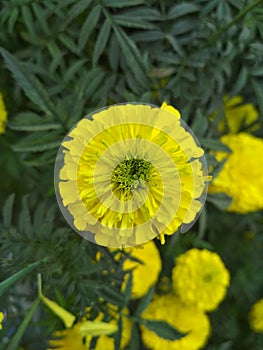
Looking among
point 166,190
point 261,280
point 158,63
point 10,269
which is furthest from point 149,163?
point 261,280

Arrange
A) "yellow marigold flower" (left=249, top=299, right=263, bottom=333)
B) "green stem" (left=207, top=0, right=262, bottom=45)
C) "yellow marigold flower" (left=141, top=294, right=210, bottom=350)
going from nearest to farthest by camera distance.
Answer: "green stem" (left=207, top=0, right=262, bottom=45), "yellow marigold flower" (left=141, top=294, right=210, bottom=350), "yellow marigold flower" (left=249, top=299, right=263, bottom=333)

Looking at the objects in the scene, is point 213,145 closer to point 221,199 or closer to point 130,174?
point 221,199

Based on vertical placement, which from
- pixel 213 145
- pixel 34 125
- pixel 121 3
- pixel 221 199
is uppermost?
pixel 121 3

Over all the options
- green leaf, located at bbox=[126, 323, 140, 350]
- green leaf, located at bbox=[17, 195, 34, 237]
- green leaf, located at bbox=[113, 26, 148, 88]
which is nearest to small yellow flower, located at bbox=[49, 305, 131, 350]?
green leaf, located at bbox=[126, 323, 140, 350]

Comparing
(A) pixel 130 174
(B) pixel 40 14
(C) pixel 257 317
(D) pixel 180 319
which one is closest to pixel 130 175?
(A) pixel 130 174

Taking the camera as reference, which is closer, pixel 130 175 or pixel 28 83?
pixel 130 175

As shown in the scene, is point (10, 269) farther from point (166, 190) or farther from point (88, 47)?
point (88, 47)

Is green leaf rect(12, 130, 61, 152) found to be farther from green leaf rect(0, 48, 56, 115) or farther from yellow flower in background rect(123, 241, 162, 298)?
yellow flower in background rect(123, 241, 162, 298)
